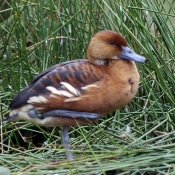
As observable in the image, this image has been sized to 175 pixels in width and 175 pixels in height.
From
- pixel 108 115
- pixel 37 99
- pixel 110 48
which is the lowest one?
pixel 108 115

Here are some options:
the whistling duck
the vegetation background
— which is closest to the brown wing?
the whistling duck

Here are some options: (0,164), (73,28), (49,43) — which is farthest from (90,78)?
(49,43)

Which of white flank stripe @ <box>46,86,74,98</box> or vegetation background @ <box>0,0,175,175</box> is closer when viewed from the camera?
vegetation background @ <box>0,0,175,175</box>

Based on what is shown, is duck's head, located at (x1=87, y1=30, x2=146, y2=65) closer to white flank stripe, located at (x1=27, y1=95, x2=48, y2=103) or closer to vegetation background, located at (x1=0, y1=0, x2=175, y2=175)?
vegetation background, located at (x1=0, y1=0, x2=175, y2=175)

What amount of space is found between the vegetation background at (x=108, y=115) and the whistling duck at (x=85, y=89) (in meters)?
0.12

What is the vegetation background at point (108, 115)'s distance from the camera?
1.84 meters

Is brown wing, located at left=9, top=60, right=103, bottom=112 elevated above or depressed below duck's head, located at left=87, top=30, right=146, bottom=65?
below

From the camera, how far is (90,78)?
200 centimetres

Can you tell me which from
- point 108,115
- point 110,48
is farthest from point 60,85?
point 108,115

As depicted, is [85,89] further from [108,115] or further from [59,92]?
[108,115]

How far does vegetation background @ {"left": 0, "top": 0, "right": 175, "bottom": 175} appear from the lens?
1839mm

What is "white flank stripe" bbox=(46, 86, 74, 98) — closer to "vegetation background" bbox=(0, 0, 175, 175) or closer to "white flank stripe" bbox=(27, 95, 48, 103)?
"white flank stripe" bbox=(27, 95, 48, 103)

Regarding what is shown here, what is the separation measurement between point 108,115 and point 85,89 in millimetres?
746

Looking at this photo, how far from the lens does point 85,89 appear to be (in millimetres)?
1979
